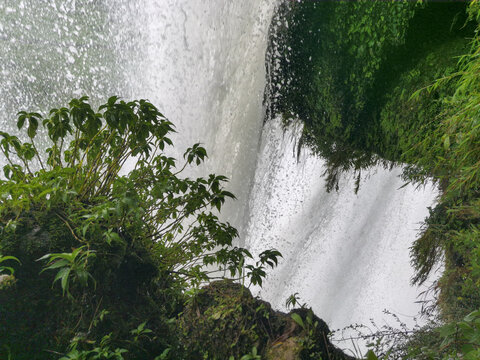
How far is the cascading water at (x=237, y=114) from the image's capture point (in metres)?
3.28

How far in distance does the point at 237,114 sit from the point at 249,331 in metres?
1.93

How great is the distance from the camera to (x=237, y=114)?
11.1ft

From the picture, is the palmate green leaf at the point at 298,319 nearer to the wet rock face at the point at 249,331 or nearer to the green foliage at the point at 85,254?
the wet rock face at the point at 249,331

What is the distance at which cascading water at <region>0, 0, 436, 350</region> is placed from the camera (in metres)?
3.28

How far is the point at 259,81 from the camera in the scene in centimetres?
331

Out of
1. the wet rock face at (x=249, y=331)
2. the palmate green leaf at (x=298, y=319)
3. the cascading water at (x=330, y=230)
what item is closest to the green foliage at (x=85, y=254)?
the wet rock face at (x=249, y=331)

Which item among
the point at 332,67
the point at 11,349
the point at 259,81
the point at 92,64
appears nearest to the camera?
the point at 11,349

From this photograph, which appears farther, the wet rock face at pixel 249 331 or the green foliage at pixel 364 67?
the green foliage at pixel 364 67

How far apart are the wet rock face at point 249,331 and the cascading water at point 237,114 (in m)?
1.63

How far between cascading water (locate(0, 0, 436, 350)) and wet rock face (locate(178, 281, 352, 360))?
163 cm

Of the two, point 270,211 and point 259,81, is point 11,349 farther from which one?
point 270,211

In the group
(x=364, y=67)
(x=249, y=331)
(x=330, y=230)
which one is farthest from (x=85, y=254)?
(x=330, y=230)

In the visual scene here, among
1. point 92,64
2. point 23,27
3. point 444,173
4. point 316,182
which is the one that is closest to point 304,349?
point 444,173

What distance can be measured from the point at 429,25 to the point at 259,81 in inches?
45.6
